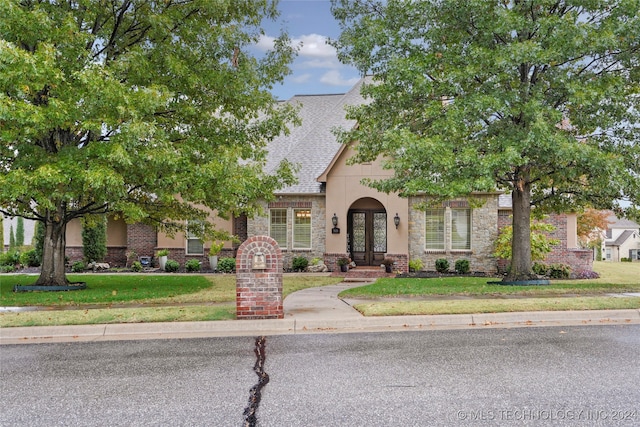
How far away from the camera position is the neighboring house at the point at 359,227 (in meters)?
21.2

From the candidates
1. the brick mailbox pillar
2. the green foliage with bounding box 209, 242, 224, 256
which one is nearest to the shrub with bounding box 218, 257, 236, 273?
the green foliage with bounding box 209, 242, 224, 256

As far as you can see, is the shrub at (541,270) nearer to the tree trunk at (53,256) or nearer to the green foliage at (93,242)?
the tree trunk at (53,256)

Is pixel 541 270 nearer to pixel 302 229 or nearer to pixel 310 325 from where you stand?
pixel 302 229

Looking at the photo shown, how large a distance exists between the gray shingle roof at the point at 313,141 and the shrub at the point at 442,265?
6.27 meters

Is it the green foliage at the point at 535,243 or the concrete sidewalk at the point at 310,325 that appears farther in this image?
the green foliage at the point at 535,243

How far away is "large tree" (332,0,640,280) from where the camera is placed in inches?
491

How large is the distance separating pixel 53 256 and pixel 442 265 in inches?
595

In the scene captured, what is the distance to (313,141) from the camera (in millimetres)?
24844

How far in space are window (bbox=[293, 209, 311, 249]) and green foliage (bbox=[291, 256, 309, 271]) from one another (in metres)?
0.89

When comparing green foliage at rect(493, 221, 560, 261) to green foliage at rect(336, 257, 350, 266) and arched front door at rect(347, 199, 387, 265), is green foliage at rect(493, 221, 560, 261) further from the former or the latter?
green foliage at rect(336, 257, 350, 266)

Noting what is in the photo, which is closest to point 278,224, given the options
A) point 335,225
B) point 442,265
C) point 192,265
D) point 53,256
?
point 335,225

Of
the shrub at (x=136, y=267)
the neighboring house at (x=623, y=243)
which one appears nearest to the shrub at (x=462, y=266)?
the shrub at (x=136, y=267)

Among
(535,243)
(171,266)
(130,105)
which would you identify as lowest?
(171,266)

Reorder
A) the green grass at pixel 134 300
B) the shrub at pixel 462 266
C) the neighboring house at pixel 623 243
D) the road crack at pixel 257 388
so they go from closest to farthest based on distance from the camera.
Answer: the road crack at pixel 257 388
the green grass at pixel 134 300
the shrub at pixel 462 266
the neighboring house at pixel 623 243
